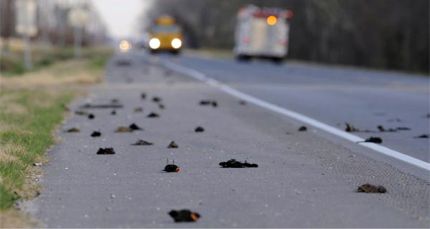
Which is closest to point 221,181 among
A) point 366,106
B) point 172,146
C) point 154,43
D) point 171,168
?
point 171,168

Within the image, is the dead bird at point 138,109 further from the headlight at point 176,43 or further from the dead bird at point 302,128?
the headlight at point 176,43

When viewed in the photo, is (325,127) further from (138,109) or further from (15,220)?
(15,220)

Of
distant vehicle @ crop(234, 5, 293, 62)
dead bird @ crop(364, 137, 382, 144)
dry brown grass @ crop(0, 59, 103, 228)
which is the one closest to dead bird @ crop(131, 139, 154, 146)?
dry brown grass @ crop(0, 59, 103, 228)

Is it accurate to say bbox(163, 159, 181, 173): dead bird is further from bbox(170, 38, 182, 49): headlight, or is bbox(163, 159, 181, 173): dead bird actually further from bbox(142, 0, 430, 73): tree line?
bbox(170, 38, 182, 49): headlight

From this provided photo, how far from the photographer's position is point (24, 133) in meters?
11.4

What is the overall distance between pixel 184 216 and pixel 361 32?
59.5m

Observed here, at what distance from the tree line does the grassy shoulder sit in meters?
37.2

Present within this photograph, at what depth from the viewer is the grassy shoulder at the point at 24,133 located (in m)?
7.44

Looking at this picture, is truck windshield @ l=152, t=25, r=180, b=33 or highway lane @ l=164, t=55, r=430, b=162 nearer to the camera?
highway lane @ l=164, t=55, r=430, b=162

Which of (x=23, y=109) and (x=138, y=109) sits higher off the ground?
(x=23, y=109)

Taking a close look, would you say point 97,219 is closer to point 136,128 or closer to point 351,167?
point 351,167

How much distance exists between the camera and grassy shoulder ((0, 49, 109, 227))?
7443 millimetres

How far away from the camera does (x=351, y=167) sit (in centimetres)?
930

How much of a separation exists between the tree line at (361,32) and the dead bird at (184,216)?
168 feet
